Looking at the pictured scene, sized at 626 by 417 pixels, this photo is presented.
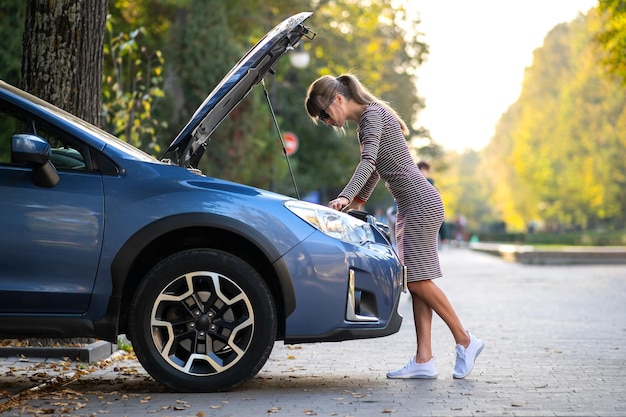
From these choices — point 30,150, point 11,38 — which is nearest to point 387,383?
point 30,150

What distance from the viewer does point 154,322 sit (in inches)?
257

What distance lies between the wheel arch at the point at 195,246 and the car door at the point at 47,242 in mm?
192

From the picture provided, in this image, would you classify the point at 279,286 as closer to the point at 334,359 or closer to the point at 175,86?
the point at 334,359

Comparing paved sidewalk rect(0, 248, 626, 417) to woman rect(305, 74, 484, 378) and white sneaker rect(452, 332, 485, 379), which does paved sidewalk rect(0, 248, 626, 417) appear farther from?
woman rect(305, 74, 484, 378)

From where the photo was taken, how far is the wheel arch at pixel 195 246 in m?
6.46

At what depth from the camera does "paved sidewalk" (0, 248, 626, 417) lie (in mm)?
6113

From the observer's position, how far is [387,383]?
7.31 m

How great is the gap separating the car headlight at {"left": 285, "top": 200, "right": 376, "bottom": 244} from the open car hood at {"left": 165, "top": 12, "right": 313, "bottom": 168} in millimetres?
817

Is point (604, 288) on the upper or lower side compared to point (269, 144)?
lower

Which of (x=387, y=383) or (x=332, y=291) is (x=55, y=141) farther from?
(x=387, y=383)

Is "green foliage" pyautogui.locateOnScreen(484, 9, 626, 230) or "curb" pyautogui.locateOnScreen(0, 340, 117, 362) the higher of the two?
"green foliage" pyautogui.locateOnScreen(484, 9, 626, 230)

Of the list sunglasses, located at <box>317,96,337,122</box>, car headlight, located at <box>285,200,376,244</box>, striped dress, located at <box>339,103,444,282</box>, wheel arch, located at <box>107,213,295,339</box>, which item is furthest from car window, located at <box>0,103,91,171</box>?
striped dress, located at <box>339,103,444,282</box>

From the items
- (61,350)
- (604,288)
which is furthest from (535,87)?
(61,350)

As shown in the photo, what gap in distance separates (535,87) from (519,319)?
7359 centimetres
